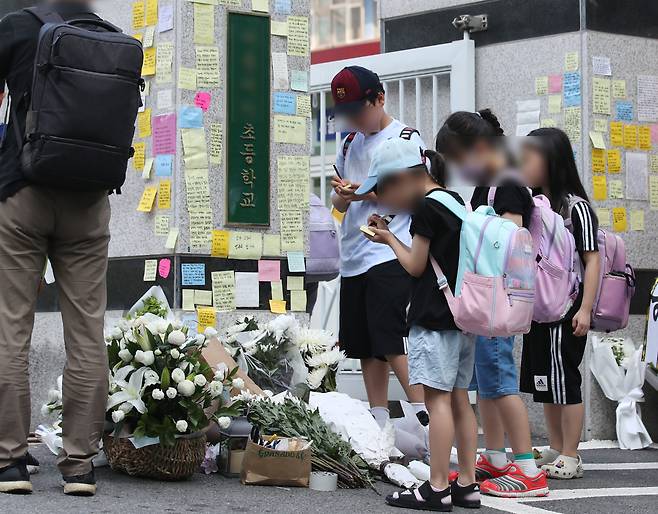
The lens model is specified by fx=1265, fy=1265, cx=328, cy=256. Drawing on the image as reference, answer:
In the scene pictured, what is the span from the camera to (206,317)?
6.79 meters

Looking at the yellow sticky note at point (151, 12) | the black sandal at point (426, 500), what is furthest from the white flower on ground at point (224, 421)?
the yellow sticky note at point (151, 12)

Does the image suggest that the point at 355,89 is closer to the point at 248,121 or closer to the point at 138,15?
the point at 248,121

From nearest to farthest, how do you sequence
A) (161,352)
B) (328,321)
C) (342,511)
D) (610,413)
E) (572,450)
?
(342,511) → (161,352) → (572,450) → (610,413) → (328,321)

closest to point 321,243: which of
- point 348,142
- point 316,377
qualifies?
point 348,142

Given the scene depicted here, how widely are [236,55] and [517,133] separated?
7.08 feet

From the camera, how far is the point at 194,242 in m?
6.77

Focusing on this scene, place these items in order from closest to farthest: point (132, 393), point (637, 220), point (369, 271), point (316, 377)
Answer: point (132, 393) < point (369, 271) < point (316, 377) < point (637, 220)

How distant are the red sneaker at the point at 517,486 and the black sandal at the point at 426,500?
1.97 feet

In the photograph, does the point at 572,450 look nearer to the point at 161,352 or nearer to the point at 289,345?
the point at 289,345

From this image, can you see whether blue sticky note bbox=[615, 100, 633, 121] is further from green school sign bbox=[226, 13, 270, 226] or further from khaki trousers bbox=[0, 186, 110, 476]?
khaki trousers bbox=[0, 186, 110, 476]

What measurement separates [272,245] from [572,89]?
232cm

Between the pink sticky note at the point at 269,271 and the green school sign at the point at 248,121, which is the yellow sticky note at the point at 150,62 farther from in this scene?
the pink sticky note at the point at 269,271

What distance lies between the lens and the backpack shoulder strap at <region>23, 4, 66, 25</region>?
192 inches

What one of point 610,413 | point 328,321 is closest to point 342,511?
point 610,413
